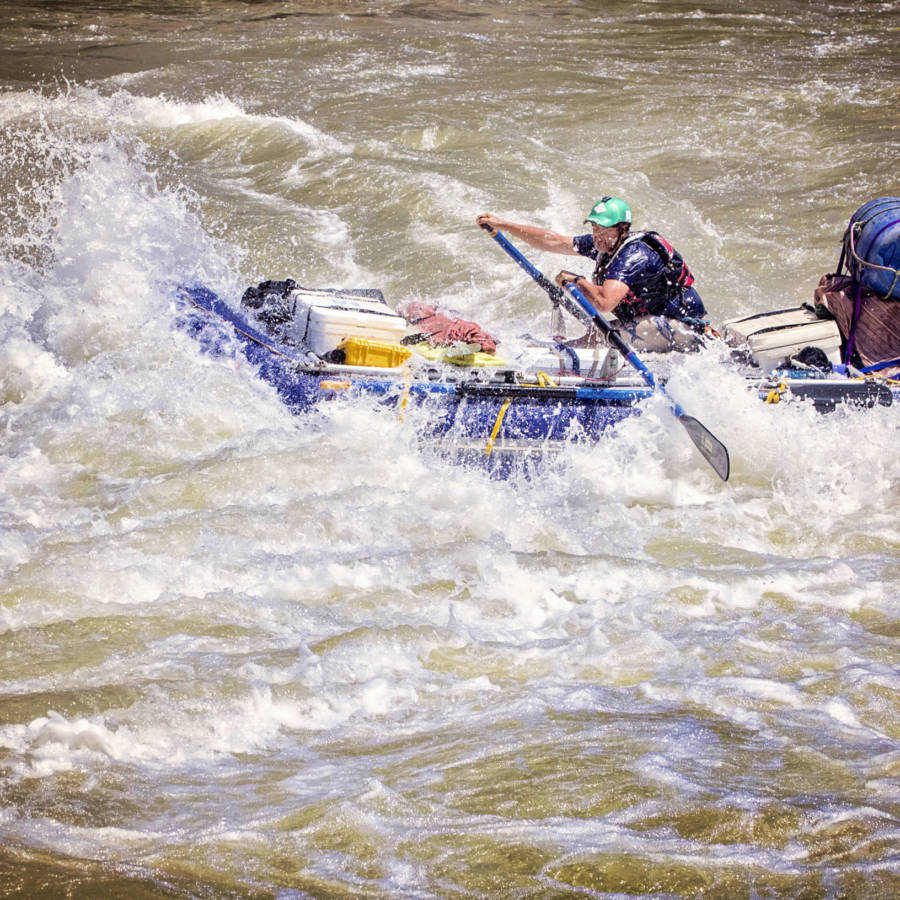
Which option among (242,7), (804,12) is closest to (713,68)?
(804,12)

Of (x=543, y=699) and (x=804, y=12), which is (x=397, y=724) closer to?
(x=543, y=699)

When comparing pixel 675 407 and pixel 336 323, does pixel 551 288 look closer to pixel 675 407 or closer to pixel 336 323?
pixel 675 407

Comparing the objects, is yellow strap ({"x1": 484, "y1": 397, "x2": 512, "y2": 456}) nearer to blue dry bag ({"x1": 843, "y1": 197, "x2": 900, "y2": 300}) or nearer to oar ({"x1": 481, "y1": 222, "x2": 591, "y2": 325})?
oar ({"x1": 481, "y1": 222, "x2": 591, "y2": 325})

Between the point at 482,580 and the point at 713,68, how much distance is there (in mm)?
12825

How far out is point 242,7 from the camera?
19609 mm

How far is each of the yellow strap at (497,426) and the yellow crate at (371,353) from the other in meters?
0.59

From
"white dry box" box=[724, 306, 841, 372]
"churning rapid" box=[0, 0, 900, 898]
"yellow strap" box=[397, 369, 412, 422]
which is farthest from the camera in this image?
"white dry box" box=[724, 306, 841, 372]

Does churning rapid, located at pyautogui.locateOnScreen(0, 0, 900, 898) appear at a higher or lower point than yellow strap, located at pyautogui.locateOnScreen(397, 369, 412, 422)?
lower

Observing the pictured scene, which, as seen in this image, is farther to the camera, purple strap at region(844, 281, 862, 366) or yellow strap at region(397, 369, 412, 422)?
purple strap at region(844, 281, 862, 366)

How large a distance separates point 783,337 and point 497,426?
180 centimetres

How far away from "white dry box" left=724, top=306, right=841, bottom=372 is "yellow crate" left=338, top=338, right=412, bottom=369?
1.98m

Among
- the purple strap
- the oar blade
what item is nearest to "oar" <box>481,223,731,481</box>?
the oar blade

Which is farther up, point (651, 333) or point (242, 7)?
point (242, 7)

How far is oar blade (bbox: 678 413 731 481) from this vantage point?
16.0 feet
